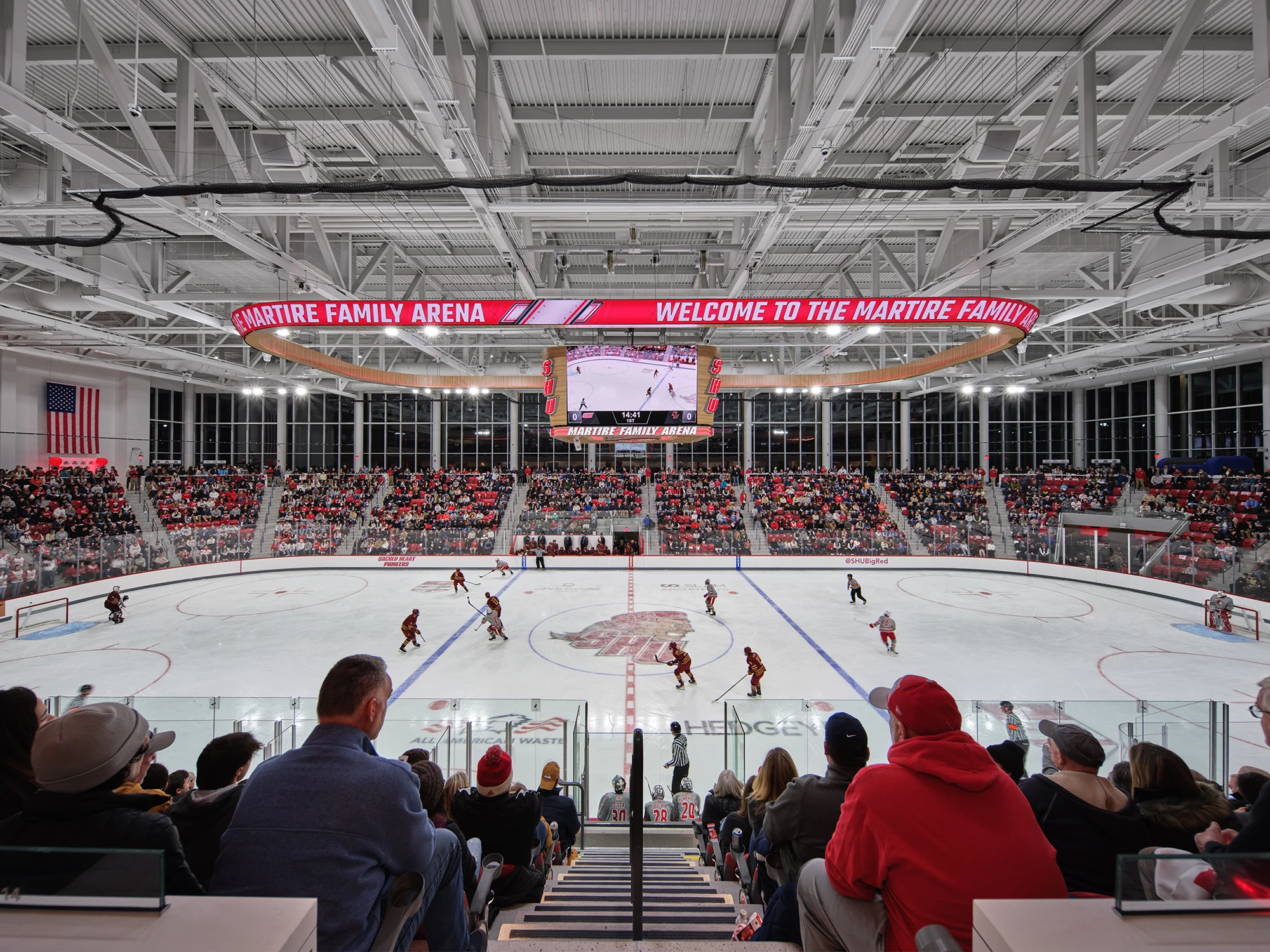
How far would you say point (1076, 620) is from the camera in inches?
568

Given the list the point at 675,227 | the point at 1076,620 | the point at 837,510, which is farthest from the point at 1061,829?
the point at 837,510

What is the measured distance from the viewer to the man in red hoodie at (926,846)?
5.23ft

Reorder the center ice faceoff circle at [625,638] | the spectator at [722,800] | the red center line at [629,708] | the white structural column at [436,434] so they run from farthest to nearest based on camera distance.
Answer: the white structural column at [436,434] → the center ice faceoff circle at [625,638] → the red center line at [629,708] → the spectator at [722,800]


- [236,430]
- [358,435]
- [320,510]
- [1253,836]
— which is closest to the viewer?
[1253,836]

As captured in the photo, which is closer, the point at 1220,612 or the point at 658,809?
the point at 658,809

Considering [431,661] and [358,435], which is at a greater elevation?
[358,435]

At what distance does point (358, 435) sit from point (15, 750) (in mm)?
34995

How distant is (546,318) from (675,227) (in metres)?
3.92

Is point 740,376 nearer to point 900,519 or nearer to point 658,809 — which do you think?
point 900,519

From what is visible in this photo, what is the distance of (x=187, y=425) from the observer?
3184cm

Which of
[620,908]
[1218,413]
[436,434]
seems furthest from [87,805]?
[1218,413]

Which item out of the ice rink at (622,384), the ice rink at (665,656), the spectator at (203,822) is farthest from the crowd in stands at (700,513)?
the spectator at (203,822)

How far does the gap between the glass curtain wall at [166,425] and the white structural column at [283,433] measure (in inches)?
187

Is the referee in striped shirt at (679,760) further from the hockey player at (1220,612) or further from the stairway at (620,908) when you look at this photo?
the hockey player at (1220,612)
